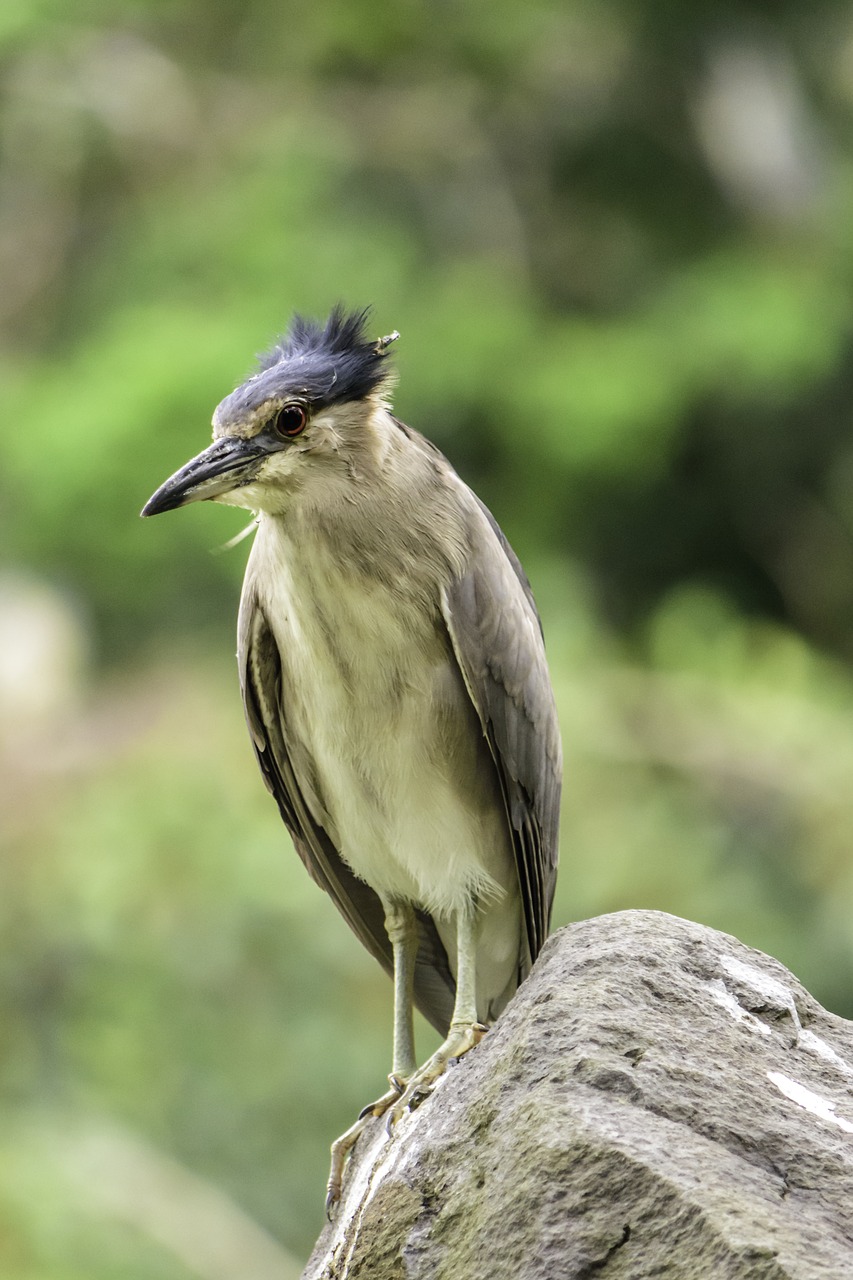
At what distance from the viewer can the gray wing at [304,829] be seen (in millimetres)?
3576

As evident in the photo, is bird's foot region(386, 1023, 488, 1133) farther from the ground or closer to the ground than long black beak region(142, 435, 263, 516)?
closer to the ground

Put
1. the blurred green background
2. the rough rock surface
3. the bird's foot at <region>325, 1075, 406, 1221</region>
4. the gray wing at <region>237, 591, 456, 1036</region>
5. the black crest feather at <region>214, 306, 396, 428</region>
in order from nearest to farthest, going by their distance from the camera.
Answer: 1. the rough rock surface
2. the black crest feather at <region>214, 306, 396, 428</region>
3. the bird's foot at <region>325, 1075, 406, 1221</region>
4. the gray wing at <region>237, 591, 456, 1036</region>
5. the blurred green background

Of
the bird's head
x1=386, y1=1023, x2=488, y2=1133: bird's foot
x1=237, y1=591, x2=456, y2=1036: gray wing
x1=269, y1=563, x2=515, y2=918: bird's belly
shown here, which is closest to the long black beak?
the bird's head

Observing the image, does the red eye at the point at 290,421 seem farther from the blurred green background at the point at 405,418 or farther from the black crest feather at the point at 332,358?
the blurred green background at the point at 405,418

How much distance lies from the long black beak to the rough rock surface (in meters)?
1.07

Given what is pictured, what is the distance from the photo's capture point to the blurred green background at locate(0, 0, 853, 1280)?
24.1 feet

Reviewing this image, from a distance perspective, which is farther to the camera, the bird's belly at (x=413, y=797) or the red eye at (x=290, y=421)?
the bird's belly at (x=413, y=797)

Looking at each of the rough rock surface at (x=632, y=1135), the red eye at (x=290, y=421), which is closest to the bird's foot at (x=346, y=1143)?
the rough rock surface at (x=632, y=1135)

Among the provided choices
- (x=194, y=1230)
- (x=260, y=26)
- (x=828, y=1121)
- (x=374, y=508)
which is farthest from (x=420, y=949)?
(x=260, y=26)

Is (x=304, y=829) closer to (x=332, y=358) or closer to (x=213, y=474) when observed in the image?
(x=213, y=474)

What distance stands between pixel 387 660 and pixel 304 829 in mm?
620

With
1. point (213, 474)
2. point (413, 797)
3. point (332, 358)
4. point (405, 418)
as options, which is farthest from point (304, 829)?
point (405, 418)

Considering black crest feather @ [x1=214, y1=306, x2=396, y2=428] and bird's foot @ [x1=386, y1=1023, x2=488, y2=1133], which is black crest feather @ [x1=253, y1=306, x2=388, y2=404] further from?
bird's foot @ [x1=386, y1=1023, x2=488, y2=1133]

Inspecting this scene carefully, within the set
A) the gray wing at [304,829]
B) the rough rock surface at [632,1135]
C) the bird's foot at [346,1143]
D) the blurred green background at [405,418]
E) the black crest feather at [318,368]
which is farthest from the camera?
the blurred green background at [405,418]
